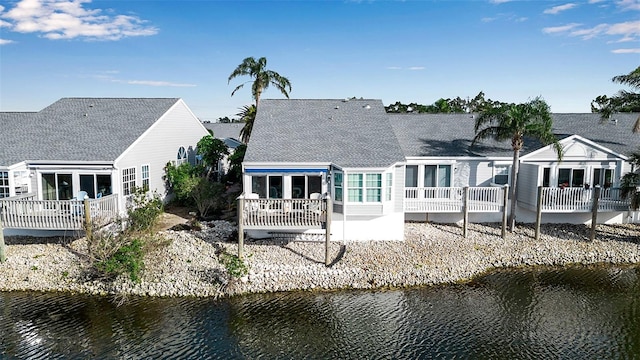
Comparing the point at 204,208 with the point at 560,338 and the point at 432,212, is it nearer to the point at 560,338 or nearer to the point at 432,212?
the point at 432,212

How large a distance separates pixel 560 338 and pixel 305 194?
10752 mm

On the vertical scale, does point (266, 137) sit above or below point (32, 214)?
above

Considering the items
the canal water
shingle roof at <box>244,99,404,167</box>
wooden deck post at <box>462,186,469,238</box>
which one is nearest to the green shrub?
the canal water

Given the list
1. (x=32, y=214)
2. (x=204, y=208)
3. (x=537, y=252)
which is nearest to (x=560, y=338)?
(x=537, y=252)

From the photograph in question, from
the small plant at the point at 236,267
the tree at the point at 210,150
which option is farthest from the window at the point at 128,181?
the small plant at the point at 236,267

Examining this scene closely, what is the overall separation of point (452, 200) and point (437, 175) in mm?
1606

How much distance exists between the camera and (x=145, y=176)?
21.7m

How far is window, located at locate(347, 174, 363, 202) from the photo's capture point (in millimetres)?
18125

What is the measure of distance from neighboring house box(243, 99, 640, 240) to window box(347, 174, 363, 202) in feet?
0.14

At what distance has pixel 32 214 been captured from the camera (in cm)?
1712

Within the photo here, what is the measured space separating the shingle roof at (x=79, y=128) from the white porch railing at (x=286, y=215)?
6.92 metres

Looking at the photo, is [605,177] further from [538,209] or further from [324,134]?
[324,134]

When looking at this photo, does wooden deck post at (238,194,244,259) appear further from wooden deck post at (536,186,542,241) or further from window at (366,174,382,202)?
wooden deck post at (536,186,542,241)

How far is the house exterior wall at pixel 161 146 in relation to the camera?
19859 mm
